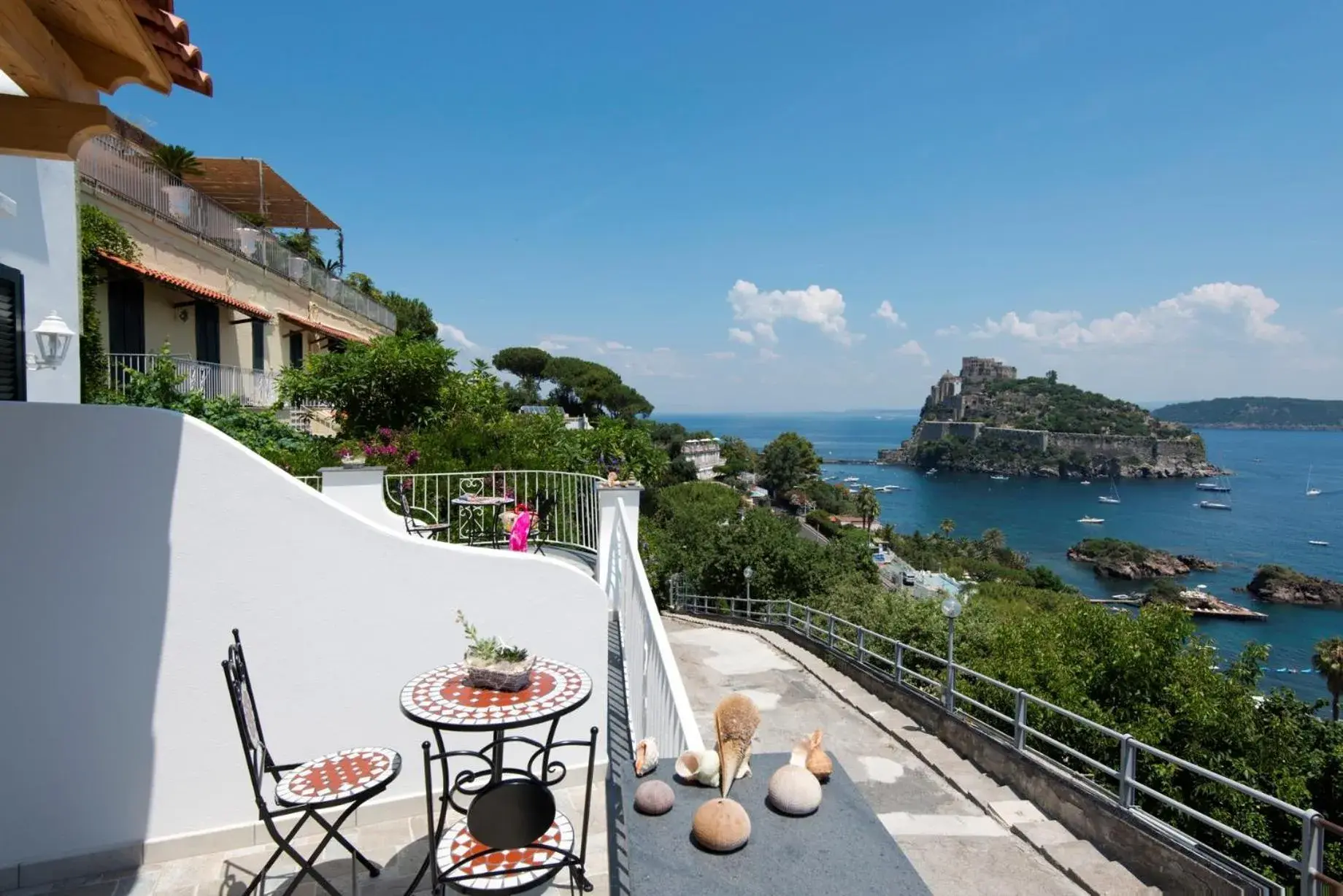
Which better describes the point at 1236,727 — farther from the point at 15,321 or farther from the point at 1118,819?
the point at 15,321

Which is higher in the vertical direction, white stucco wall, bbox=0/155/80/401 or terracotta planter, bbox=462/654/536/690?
white stucco wall, bbox=0/155/80/401

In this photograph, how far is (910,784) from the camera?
6.91 metres

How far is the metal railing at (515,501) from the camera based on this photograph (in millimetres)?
7582

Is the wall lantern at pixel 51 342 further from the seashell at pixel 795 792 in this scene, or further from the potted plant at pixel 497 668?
the seashell at pixel 795 792

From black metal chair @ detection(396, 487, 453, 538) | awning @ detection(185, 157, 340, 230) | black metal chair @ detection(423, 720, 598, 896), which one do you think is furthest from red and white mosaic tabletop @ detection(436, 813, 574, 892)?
awning @ detection(185, 157, 340, 230)

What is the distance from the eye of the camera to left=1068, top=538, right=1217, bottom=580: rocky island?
70.3 m

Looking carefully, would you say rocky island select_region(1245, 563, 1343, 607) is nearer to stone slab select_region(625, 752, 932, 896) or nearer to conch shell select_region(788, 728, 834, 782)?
conch shell select_region(788, 728, 834, 782)

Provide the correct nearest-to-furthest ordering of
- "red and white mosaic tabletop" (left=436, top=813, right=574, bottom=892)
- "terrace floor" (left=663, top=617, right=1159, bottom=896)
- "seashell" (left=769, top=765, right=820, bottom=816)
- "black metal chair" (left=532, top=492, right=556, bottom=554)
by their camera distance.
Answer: "seashell" (left=769, top=765, right=820, bottom=816) < "red and white mosaic tabletop" (left=436, top=813, right=574, bottom=892) < "terrace floor" (left=663, top=617, right=1159, bottom=896) < "black metal chair" (left=532, top=492, right=556, bottom=554)

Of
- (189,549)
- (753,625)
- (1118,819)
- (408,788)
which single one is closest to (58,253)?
(189,549)

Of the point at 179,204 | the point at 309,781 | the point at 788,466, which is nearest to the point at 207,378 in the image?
the point at 179,204

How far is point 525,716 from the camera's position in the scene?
9.70ft

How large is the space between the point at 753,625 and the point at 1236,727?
30.0 ft

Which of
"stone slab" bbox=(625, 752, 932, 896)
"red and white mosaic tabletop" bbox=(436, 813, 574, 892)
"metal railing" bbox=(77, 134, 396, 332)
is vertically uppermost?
"metal railing" bbox=(77, 134, 396, 332)

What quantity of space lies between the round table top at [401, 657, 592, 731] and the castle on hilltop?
6876 inches
